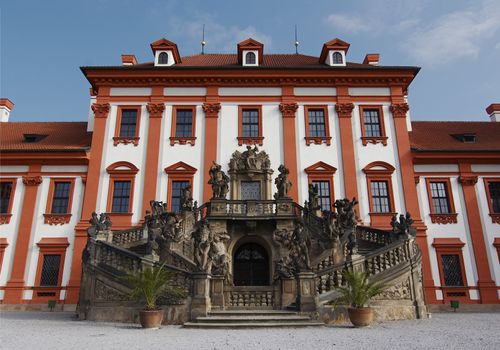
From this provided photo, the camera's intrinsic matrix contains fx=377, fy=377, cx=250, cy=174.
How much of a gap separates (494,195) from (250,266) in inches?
546

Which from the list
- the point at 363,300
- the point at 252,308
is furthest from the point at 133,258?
the point at 363,300

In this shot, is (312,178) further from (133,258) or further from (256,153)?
(133,258)

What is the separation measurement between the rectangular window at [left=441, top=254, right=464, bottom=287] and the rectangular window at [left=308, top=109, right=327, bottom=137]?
8.90m

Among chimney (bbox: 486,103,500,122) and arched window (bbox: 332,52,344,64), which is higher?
arched window (bbox: 332,52,344,64)

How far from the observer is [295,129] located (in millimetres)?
20859

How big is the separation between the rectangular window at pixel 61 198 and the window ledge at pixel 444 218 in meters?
19.1

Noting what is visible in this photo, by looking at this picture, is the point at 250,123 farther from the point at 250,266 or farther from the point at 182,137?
the point at 250,266

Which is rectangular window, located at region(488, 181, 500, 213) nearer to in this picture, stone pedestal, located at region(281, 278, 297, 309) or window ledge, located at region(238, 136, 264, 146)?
window ledge, located at region(238, 136, 264, 146)

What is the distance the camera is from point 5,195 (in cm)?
2012

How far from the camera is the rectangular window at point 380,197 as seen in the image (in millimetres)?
19594

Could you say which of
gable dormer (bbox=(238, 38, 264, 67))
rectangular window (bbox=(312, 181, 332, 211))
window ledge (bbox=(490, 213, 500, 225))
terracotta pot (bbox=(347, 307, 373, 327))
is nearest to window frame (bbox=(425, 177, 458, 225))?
window ledge (bbox=(490, 213, 500, 225))

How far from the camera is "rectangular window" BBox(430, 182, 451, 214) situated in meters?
19.9

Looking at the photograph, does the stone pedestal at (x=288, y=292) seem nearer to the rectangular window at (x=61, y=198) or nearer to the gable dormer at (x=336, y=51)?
the rectangular window at (x=61, y=198)

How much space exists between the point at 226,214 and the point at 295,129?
7.09 metres
